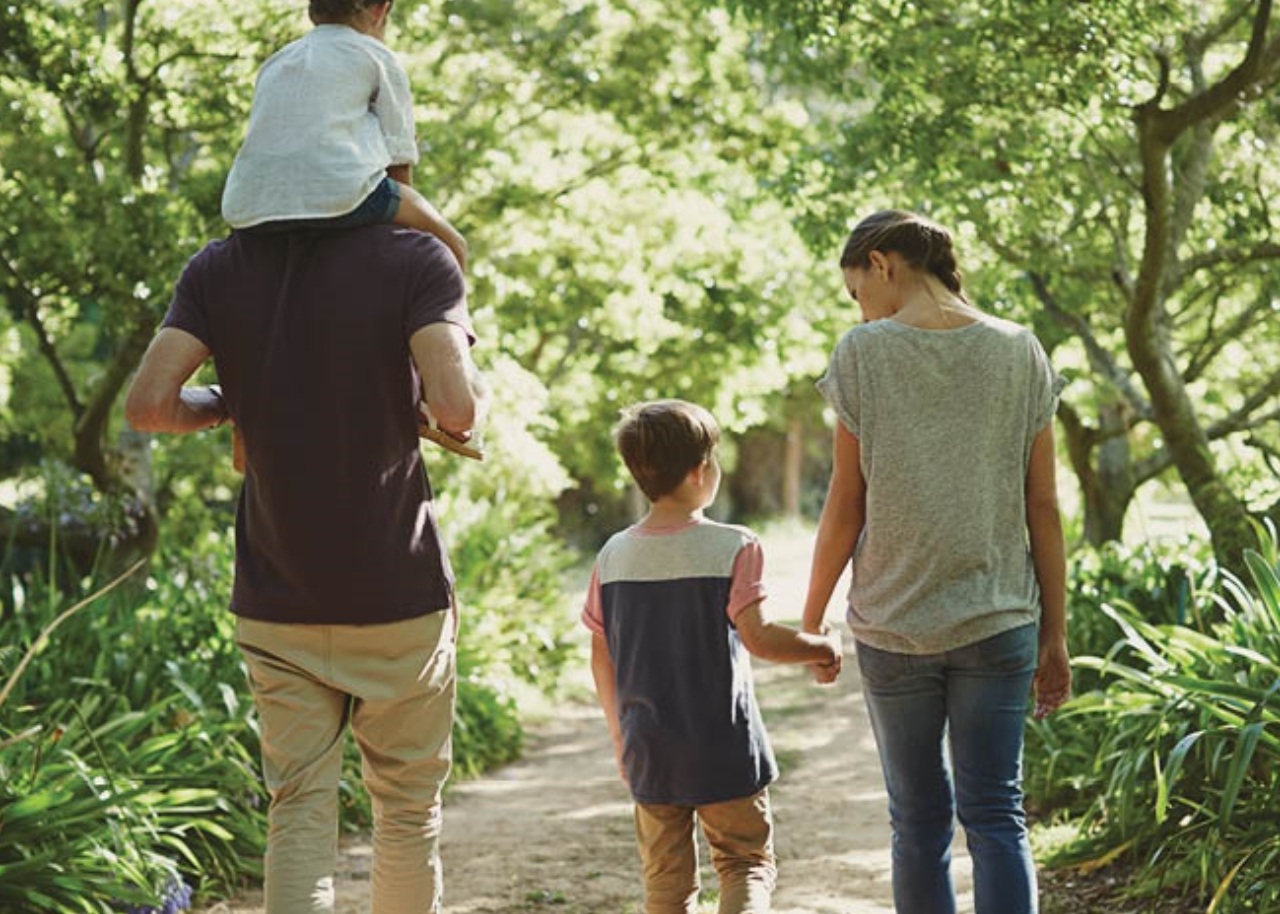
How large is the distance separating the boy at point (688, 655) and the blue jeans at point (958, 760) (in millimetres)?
207

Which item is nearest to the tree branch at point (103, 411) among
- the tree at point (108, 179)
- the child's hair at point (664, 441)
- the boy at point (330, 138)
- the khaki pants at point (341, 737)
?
the tree at point (108, 179)

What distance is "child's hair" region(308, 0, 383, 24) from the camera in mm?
2771

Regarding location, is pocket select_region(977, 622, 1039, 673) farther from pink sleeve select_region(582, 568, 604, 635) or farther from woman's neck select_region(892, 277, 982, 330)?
pink sleeve select_region(582, 568, 604, 635)

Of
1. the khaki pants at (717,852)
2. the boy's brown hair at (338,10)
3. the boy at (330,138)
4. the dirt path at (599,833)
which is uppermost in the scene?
the boy's brown hair at (338,10)

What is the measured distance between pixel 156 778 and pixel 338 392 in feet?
8.05

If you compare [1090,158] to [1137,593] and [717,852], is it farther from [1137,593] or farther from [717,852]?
[717,852]

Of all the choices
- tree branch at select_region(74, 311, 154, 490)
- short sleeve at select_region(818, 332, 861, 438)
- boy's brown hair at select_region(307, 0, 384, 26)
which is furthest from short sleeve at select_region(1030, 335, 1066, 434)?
tree branch at select_region(74, 311, 154, 490)

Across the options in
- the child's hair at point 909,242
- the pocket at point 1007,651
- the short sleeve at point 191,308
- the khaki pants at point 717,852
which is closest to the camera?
the short sleeve at point 191,308

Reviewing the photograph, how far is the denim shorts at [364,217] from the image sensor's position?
2662 millimetres

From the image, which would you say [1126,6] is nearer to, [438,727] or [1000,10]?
[1000,10]

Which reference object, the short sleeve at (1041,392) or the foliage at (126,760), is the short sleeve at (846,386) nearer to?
the short sleeve at (1041,392)

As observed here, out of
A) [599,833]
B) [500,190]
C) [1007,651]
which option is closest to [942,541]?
[1007,651]

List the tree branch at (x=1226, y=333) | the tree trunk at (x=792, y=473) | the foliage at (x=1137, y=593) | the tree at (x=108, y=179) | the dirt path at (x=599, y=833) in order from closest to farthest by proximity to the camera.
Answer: the dirt path at (x=599, y=833) < the foliage at (x=1137, y=593) < the tree at (x=108, y=179) < the tree branch at (x=1226, y=333) < the tree trunk at (x=792, y=473)

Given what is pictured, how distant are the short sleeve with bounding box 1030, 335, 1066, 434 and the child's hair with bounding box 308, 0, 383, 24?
1346 mm
